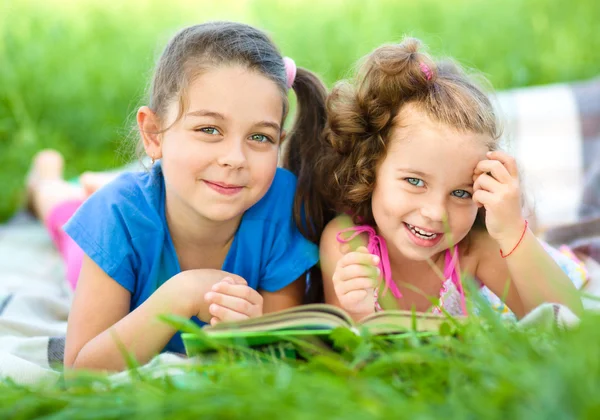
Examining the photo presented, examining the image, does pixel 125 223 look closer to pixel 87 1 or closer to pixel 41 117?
pixel 41 117

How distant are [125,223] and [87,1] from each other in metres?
4.36

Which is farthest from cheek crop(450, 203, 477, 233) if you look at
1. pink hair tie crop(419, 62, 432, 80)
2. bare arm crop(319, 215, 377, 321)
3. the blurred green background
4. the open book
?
the blurred green background

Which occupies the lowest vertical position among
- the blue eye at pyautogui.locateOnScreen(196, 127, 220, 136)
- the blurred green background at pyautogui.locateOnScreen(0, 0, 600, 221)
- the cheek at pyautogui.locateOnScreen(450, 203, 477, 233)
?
the cheek at pyautogui.locateOnScreen(450, 203, 477, 233)

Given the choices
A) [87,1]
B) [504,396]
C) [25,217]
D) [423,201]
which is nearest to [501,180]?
[423,201]

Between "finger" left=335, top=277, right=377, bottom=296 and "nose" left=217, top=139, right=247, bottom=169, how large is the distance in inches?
14.8

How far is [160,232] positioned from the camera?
193 cm

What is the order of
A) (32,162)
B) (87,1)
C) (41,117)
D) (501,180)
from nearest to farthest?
(501,180)
(32,162)
(41,117)
(87,1)

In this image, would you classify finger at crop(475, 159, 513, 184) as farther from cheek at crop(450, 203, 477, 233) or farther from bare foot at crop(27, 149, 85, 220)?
bare foot at crop(27, 149, 85, 220)

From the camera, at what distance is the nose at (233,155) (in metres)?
1.74

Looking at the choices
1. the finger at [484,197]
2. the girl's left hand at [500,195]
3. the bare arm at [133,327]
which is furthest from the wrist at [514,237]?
the bare arm at [133,327]

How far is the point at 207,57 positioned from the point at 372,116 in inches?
17.5

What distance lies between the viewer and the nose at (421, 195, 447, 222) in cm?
171

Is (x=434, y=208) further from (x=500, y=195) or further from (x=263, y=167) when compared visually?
(x=263, y=167)

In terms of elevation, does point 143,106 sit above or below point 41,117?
below
